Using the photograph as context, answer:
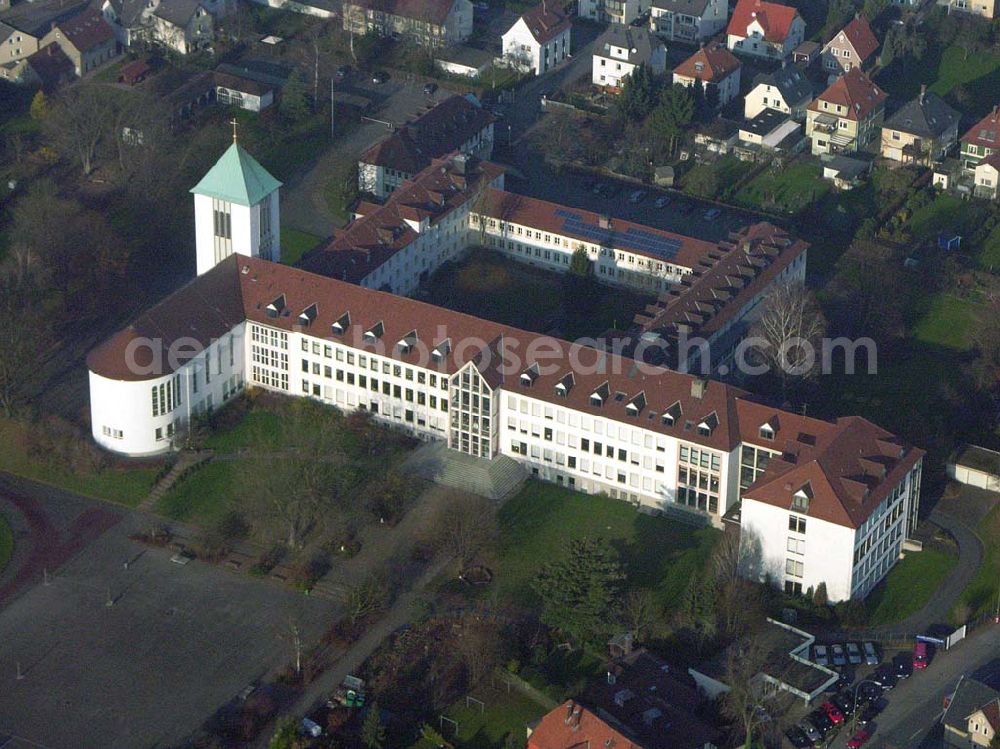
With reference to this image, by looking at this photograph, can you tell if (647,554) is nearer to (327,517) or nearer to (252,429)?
(327,517)

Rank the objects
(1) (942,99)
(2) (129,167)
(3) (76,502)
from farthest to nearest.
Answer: (1) (942,99), (2) (129,167), (3) (76,502)

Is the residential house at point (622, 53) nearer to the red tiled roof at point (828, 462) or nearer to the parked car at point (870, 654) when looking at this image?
the red tiled roof at point (828, 462)

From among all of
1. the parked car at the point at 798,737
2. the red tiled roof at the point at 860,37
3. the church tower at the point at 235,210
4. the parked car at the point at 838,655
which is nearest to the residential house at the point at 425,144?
the church tower at the point at 235,210

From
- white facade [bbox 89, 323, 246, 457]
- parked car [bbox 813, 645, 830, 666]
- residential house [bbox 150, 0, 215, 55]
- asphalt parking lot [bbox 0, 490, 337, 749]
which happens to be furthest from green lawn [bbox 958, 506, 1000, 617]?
residential house [bbox 150, 0, 215, 55]

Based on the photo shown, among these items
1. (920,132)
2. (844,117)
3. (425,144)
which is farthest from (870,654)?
(844,117)

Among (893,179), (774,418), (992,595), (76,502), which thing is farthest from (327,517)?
(893,179)
